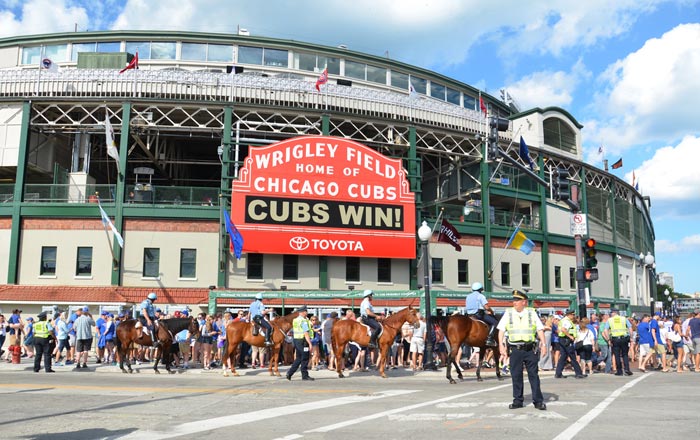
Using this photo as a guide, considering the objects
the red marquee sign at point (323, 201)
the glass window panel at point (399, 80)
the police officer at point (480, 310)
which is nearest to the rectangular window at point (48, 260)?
the red marquee sign at point (323, 201)

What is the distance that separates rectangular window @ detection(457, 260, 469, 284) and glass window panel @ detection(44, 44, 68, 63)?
32506mm

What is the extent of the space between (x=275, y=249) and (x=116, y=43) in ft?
78.0

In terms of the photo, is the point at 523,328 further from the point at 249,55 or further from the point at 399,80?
the point at 399,80

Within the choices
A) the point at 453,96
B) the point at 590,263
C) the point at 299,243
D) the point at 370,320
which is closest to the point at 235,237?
the point at 299,243

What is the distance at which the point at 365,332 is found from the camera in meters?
17.8

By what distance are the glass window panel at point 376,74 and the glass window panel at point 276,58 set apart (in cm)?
668

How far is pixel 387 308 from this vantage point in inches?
1075

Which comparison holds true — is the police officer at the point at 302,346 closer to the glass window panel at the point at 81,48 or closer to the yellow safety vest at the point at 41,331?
the yellow safety vest at the point at 41,331

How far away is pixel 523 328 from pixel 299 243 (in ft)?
72.0

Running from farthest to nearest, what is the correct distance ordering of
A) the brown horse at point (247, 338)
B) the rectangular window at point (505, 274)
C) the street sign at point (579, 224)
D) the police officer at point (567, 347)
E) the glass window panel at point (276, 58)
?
the glass window panel at point (276, 58)
the rectangular window at point (505, 274)
the street sign at point (579, 224)
the brown horse at point (247, 338)
the police officer at point (567, 347)

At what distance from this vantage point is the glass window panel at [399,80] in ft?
156

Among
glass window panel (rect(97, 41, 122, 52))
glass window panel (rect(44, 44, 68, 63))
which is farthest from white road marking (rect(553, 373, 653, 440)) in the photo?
glass window panel (rect(44, 44, 68, 63))

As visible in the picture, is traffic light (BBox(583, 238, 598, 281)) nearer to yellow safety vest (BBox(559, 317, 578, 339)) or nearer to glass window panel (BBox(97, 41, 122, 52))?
yellow safety vest (BBox(559, 317, 578, 339))

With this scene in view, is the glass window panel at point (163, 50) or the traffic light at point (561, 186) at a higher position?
the glass window panel at point (163, 50)
